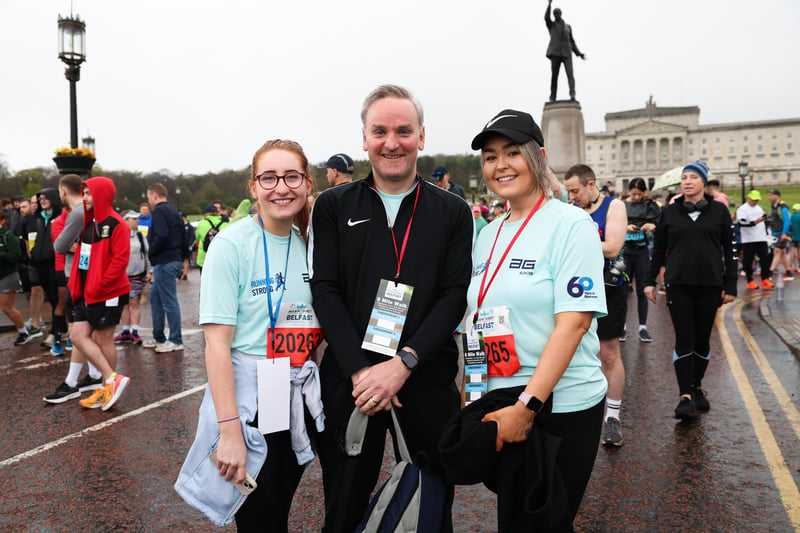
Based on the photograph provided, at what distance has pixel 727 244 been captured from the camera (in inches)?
199

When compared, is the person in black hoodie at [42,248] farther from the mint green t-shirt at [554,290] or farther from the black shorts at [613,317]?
the mint green t-shirt at [554,290]

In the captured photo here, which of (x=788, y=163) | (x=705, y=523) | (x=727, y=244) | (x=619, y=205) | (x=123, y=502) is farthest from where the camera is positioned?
(x=788, y=163)

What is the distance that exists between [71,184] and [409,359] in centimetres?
549

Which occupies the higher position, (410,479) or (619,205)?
(619,205)

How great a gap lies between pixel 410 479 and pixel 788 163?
130 meters

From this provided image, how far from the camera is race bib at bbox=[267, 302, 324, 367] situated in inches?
90.5

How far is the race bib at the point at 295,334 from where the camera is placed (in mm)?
2299

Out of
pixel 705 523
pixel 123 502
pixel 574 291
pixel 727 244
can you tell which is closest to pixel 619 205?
pixel 727 244

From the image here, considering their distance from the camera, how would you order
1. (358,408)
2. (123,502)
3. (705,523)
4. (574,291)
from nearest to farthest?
(574,291), (358,408), (705,523), (123,502)

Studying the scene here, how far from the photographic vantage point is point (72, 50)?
12086 millimetres

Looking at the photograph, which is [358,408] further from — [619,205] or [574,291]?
[619,205]

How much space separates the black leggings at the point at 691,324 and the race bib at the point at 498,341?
3.56 m

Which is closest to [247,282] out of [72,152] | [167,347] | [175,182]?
[167,347]

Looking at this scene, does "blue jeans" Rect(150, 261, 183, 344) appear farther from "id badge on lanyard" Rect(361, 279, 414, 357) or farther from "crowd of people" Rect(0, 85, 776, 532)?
"id badge on lanyard" Rect(361, 279, 414, 357)
